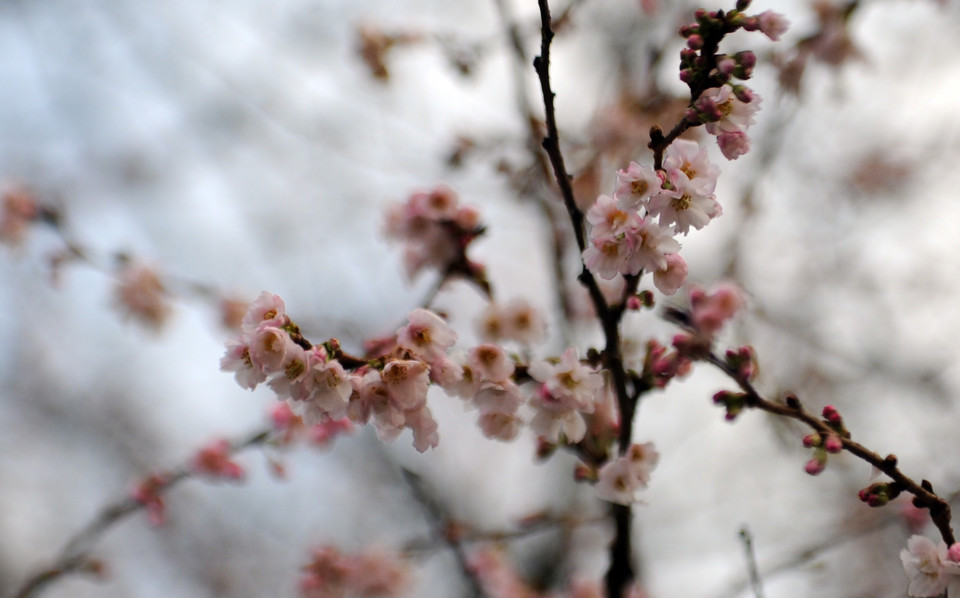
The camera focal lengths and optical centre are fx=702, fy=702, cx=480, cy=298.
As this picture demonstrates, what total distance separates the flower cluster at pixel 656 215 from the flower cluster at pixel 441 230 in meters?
0.58

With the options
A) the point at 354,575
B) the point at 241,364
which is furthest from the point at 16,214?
the point at 241,364

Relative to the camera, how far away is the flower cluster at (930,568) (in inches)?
41.8

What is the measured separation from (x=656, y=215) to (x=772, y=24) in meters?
0.39

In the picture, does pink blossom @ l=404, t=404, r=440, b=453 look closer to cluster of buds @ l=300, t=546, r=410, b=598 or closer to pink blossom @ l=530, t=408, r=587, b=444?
pink blossom @ l=530, t=408, r=587, b=444

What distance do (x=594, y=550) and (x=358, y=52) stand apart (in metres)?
3.81

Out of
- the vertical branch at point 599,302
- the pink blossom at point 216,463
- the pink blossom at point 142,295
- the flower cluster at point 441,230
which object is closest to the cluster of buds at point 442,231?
the flower cluster at point 441,230

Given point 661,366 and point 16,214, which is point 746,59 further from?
point 16,214

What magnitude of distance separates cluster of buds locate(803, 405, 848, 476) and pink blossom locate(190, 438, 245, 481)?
6.88 ft

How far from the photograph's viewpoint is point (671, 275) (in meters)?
1.17

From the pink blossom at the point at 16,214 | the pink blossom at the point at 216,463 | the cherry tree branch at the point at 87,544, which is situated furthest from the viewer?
the pink blossom at the point at 16,214

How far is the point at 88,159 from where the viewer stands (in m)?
5.80

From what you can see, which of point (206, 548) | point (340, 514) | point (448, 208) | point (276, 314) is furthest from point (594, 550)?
point (276, 314)

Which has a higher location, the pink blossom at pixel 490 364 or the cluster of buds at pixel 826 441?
the pink blossom at pixel 490 364

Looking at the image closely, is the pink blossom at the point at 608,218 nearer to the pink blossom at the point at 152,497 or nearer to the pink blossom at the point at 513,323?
the pink blossom at the point at 513,323
